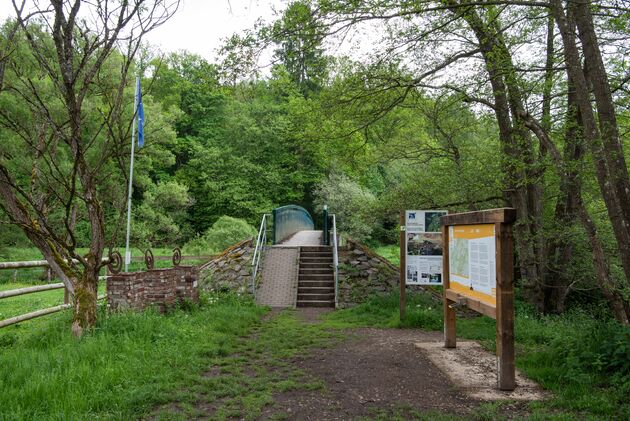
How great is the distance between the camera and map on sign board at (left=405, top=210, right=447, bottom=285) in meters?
8.97

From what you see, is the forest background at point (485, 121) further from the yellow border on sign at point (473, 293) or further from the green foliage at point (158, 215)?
the green foliage at point (158, 215)

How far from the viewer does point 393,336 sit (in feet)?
25.8

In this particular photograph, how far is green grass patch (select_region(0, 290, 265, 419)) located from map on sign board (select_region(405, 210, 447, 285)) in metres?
3.38

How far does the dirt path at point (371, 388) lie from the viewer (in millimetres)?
4227

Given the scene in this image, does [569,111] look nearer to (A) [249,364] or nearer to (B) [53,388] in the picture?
(A) [249,364]

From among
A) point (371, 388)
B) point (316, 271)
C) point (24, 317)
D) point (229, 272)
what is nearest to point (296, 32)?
point (371, 388)

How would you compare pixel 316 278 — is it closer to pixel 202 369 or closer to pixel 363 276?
pixel 363 276

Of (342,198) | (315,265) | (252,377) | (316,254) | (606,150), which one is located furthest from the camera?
(342,198)

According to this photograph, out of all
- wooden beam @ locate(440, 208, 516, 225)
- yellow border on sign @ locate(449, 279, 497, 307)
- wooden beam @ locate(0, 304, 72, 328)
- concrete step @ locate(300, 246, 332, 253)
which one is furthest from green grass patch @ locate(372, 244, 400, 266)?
wooden beam @ locate(440, 208, 516, 225)

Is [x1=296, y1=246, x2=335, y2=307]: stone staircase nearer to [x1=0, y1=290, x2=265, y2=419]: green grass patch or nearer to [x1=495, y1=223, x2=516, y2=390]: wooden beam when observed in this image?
[x1=0, y1=290, x2=265, y2=419]: green grass patch

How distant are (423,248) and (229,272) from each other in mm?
5803

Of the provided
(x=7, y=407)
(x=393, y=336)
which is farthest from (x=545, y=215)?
(x=7, y=407)

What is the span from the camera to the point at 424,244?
9.14 meters

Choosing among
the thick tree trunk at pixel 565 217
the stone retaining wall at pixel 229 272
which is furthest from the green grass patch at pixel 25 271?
the thick tree trunk at pixel 565 217
